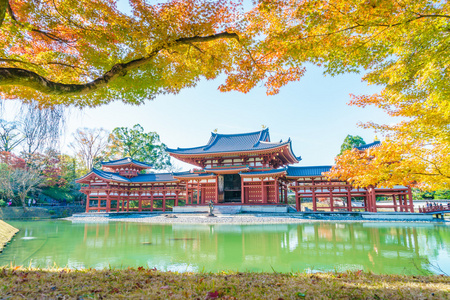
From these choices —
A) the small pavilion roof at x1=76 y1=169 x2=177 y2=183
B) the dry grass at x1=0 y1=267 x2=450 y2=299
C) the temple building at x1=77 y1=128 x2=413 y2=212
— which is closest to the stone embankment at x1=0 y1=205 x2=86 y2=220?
the temple building at x1=77 y1=128 x2=413 y2=212

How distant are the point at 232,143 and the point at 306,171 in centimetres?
760

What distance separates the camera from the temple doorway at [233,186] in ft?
72.0

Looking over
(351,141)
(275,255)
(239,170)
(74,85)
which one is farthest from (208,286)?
(351,141)

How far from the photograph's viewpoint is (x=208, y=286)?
2.79 meters

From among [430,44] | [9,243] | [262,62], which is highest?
[262,62]

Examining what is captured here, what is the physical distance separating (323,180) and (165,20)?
57.3 ft

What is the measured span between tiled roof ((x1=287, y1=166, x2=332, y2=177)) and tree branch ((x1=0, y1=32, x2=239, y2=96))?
16.2m

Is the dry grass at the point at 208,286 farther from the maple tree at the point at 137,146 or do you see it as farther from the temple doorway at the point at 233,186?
the maple tree at the point at 137,146

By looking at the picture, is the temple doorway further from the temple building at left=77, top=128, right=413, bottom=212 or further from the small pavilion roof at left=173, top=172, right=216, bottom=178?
the small pavilion roof at left=173, top=172, right=216, bottom=178

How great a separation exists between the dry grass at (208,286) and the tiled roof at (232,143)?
57.5ft

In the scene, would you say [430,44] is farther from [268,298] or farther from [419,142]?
[268,298]

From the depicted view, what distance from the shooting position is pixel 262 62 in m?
5.00

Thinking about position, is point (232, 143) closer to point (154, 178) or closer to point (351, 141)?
point (154, 178)

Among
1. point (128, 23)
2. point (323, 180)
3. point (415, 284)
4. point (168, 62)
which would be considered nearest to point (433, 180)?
point (415, 284)
